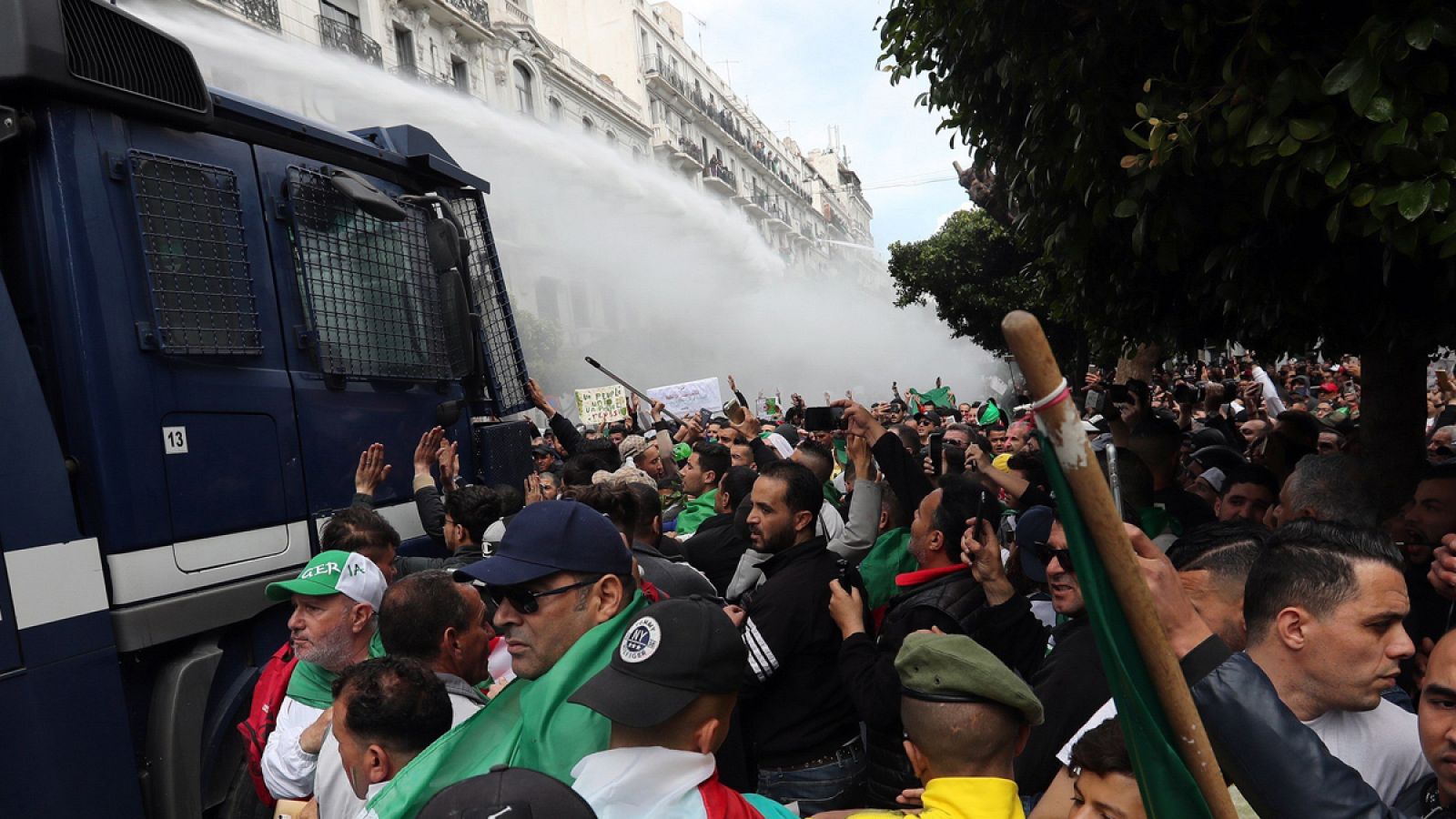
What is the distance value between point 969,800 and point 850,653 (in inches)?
34.3

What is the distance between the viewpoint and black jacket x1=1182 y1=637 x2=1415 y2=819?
1.53 meters

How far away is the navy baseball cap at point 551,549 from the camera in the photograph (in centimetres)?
237

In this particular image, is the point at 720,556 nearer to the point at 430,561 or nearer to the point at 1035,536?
the point at 430,561

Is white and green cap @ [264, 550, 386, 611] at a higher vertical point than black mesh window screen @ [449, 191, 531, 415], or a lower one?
lower

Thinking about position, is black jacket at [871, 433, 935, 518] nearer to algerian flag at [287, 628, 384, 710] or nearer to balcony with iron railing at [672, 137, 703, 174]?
algerian flag at [287, 628, 384, 710]

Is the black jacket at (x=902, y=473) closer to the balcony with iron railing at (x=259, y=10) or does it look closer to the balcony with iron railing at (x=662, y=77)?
the balcony with iron railing at (x=259, y=10)

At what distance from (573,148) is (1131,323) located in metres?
16.3

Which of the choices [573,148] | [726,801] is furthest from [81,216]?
[573,148]

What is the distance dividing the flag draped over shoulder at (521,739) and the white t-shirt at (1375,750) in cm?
144

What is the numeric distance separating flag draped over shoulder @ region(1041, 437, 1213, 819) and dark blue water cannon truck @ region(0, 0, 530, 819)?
2657 millimetres

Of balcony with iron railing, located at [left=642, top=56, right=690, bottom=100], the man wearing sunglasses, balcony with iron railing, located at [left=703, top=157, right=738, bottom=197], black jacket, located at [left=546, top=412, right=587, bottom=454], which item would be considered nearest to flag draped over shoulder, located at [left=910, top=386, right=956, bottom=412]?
black jacket, located at [left=546, top=412, right=587, bottom=454]

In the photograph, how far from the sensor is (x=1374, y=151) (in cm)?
247

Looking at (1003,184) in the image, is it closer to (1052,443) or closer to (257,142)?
(257,142)

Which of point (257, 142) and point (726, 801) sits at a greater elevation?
point (257, 142)
